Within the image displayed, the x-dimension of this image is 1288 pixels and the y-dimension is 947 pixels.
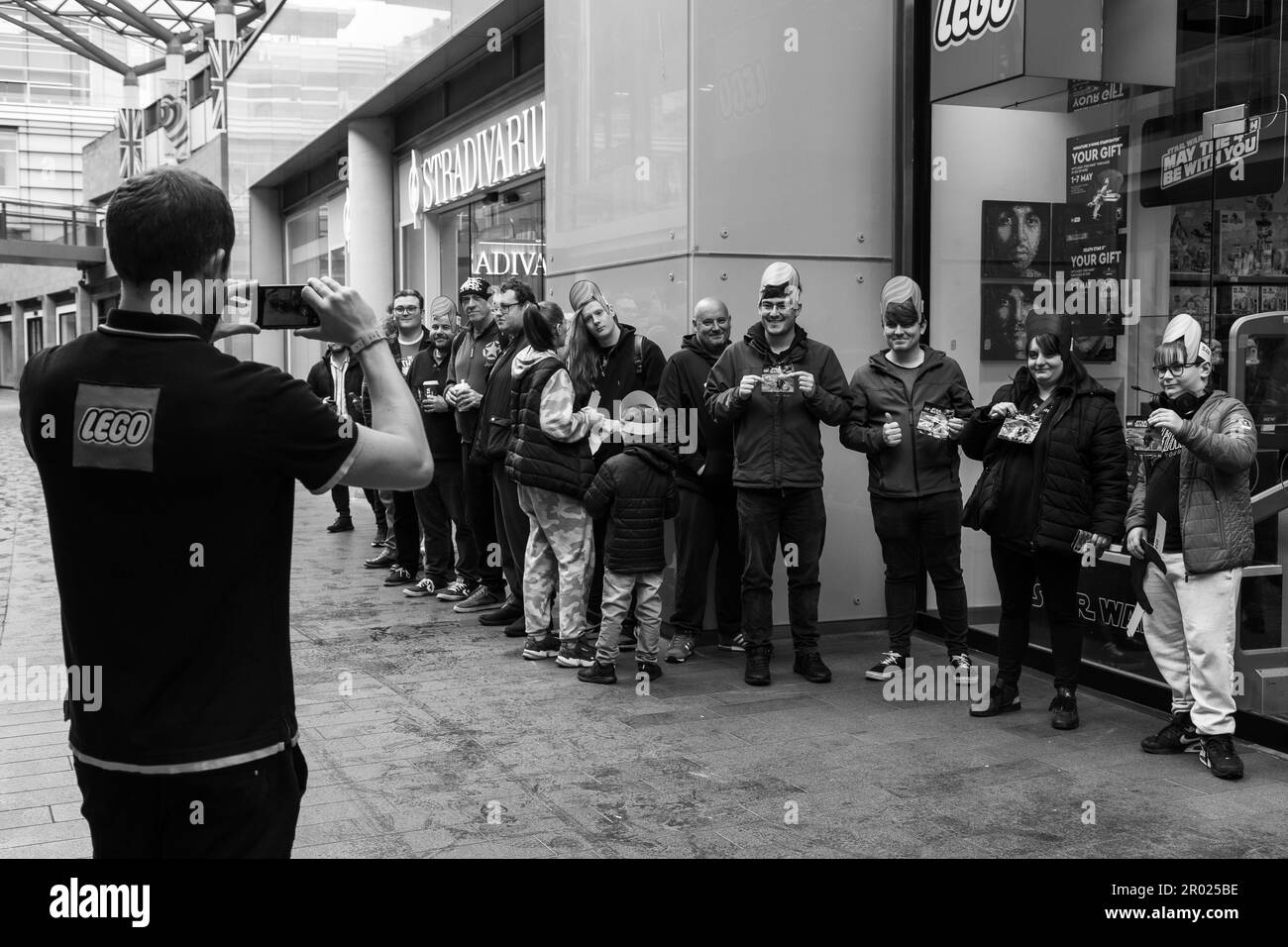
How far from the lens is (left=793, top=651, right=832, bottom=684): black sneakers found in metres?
7.07

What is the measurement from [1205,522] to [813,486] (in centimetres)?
206

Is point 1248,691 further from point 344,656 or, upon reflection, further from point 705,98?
point 344,656

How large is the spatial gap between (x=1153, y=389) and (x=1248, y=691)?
1685mm

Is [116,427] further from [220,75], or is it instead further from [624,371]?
[220,75]

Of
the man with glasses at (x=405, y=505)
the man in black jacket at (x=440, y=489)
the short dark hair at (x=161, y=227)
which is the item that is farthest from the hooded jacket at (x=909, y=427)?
the short dark hair at (x=161, y=227)

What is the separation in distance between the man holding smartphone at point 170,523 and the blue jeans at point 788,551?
4.79 metres

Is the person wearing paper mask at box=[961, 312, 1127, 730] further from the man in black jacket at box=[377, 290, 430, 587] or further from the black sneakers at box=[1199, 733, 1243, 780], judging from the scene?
the man in black jacket at box=[377, 290, 430, 587]

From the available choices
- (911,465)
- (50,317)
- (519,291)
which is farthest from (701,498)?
(50,317)

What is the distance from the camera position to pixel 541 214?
11.8 m

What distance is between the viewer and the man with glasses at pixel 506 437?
27.1 feet

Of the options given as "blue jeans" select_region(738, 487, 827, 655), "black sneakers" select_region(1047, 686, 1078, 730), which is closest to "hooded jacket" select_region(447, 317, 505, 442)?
"blue jeans" select_region(738, 487, 827, 655)

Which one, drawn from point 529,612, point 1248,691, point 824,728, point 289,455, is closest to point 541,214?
point 529,612

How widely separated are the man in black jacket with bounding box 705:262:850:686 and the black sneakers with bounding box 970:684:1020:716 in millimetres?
921

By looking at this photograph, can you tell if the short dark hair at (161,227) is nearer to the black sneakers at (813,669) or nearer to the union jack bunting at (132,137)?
the black sneakers at (813,669)
